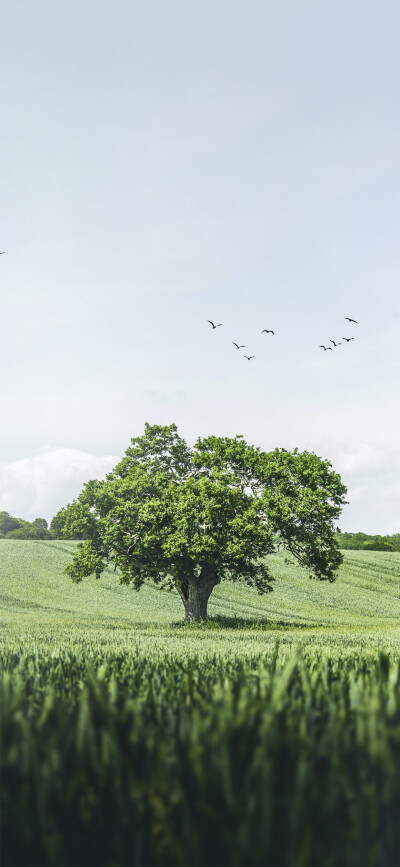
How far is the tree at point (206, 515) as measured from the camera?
34094 millimetres

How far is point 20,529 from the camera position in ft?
436

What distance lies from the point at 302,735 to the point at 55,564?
66571mm

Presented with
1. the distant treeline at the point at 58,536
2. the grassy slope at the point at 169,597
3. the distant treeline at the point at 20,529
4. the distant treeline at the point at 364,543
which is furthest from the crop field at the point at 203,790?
the distant treeline at the point at 20,529

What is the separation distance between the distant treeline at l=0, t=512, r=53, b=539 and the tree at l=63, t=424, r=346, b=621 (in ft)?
313

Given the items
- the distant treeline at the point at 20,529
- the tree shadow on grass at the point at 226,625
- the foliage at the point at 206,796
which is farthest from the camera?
the distant treeline at the point at 20,529

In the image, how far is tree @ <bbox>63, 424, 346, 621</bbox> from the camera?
112 ft

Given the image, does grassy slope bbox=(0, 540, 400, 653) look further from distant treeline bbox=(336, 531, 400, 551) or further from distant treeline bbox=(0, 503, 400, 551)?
distant treeline bbox=(336, 531, 400, 551)

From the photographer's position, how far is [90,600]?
54.3 metres

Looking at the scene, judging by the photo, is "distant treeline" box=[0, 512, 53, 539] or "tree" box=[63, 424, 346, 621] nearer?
"tree" box=[63, 424, 346, 621]

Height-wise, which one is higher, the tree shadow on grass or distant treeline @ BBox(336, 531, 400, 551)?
distant treeline @ BBox(336, 531, 400, 551)

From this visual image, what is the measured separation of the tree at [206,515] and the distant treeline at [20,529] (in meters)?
95.3

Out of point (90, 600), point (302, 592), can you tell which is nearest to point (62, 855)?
point (90, 600)

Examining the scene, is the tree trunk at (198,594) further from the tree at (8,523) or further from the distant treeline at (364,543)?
the tree at (8,523)

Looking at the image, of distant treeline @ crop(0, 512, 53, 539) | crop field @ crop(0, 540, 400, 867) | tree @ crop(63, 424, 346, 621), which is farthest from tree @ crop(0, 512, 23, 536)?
crop field @ crop(0, 540, 400, 867)
